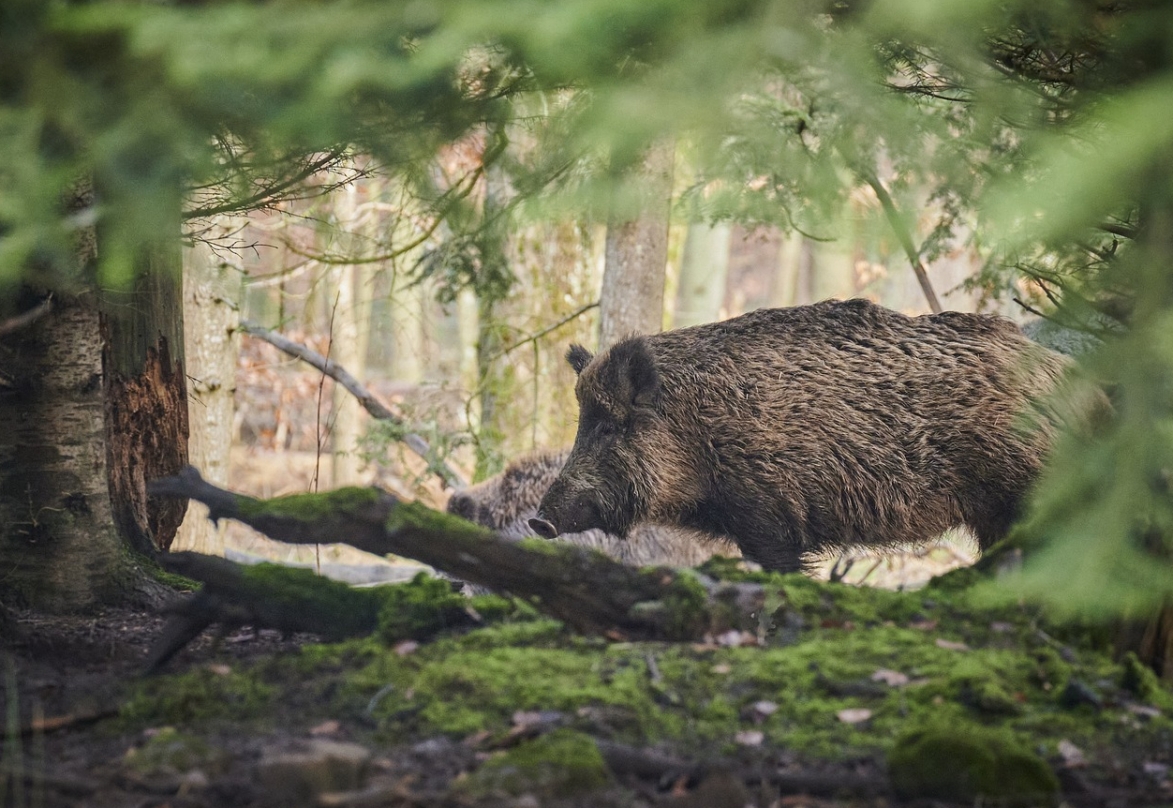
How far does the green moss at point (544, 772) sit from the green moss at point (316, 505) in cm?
112

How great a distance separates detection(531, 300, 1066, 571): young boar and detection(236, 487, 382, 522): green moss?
2.54 meters

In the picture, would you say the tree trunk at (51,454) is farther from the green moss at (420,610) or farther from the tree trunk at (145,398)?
the green moss at (420,610)

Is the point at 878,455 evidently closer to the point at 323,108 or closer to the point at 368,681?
the point at 368,681

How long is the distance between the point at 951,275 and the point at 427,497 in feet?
32.0

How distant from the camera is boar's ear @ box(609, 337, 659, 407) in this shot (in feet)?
21.4

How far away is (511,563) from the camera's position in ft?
13.3

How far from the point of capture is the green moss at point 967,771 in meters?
3.15

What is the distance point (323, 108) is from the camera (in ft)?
11.0

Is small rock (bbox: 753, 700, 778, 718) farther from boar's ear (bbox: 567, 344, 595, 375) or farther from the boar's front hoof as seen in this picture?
boar's ear (bbox: 567, 344, 595, 375)

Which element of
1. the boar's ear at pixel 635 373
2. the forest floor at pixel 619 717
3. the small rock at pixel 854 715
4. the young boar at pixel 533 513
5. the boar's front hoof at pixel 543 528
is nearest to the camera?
the forest floor at pixel 619 717

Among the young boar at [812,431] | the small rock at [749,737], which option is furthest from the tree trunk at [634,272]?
the small rock at [749,737]

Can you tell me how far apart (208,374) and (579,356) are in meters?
4.00

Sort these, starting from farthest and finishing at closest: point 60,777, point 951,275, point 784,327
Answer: point 951,275 → point 784,327 → point 60,777

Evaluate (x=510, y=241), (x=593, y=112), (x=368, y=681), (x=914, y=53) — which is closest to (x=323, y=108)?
(x=593, y=112)
